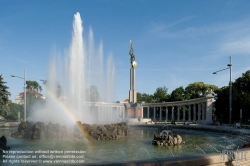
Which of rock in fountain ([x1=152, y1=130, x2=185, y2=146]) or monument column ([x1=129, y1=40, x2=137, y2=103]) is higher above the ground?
monument column ([x1=129, y1=40, x2=137, y2=103])

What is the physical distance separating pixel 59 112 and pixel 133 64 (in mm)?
42092

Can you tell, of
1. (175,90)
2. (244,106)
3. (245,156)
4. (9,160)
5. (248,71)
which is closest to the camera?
(245,156)

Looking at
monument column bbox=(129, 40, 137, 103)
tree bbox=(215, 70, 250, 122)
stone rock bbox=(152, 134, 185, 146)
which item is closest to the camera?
stone rock bbox=(152, 134, 185, 146)

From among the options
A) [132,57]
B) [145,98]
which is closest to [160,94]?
[145,98]

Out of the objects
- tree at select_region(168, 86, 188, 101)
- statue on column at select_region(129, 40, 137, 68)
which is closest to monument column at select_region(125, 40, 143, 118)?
statue on column at select_region(129, 40, 137, 68)

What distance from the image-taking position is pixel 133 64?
68.8 meters

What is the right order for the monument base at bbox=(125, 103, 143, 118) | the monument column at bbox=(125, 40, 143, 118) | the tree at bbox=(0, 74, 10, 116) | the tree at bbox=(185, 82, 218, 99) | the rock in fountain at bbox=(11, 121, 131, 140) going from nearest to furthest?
the rock in fountain at bbox=(11, 121, 131, 140) → the tree at bbox=(0, 74, 10, 116) → the monument base at bbox=(125, 103, 143, 118) → the monument column at bbox=(125, 40, 143, 118) → the tree at bbox=(185, 82, 218, 99)

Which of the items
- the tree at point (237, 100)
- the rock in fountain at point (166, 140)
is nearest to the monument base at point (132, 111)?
the tree at point (237, 100)

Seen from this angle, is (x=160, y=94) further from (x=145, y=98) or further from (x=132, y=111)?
(x=132, y=111)

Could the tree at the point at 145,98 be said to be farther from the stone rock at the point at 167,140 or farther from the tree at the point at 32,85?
the stone rock at the point at 167,140

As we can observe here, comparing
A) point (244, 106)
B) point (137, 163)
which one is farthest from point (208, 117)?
point (137, 163)

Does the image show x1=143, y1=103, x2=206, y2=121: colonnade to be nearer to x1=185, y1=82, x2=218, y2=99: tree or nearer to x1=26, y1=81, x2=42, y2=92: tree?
x1=185, y1=82, x2=218, y2=99: tree

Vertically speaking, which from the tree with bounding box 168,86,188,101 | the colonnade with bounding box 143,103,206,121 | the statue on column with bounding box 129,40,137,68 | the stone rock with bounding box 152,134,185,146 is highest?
the statue on column with bounding box 129,40,137,68

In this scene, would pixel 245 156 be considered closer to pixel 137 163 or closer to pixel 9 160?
pixel 137 163
